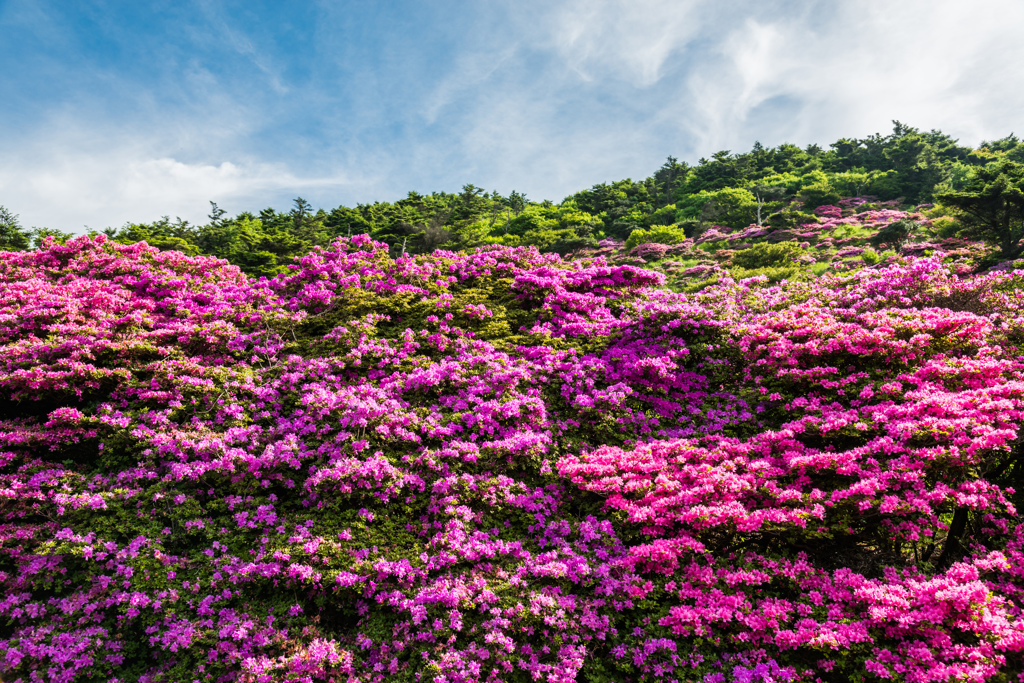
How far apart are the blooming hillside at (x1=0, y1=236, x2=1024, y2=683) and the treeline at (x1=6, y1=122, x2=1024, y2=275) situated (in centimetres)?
1830

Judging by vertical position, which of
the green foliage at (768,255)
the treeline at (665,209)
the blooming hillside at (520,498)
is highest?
the treeline at (665,209)

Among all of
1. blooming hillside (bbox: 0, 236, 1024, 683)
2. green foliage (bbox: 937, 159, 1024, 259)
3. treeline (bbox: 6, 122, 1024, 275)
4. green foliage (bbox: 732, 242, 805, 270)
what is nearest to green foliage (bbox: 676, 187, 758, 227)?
treeline (bbox: 6, 122, 1024, 275)

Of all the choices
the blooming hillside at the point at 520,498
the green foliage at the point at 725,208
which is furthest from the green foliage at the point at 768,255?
the green foliage at the point at 725,208

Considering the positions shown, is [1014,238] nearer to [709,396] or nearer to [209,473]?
[709,396]

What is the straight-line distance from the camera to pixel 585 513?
827 centimetres

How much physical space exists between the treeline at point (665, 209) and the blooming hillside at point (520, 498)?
18296 millimetres

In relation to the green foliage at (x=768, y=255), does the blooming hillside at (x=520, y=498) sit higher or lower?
lower

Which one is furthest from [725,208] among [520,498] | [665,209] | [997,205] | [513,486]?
[520,498]

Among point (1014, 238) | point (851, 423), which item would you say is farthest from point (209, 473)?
point (1014, 238)

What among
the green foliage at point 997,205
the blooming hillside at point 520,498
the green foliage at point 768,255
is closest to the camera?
the blooming hillside at point 520,498

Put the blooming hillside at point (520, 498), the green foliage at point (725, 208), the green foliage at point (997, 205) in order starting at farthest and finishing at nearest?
the green foliage at point (725, 208) < the green foliage at point (997, 205) < the blooming hillside at point (520, 498)

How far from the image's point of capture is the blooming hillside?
5.62 meters

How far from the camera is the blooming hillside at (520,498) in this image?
18.5ft

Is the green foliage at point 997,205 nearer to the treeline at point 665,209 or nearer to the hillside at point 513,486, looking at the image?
the treeline at point 665,209
